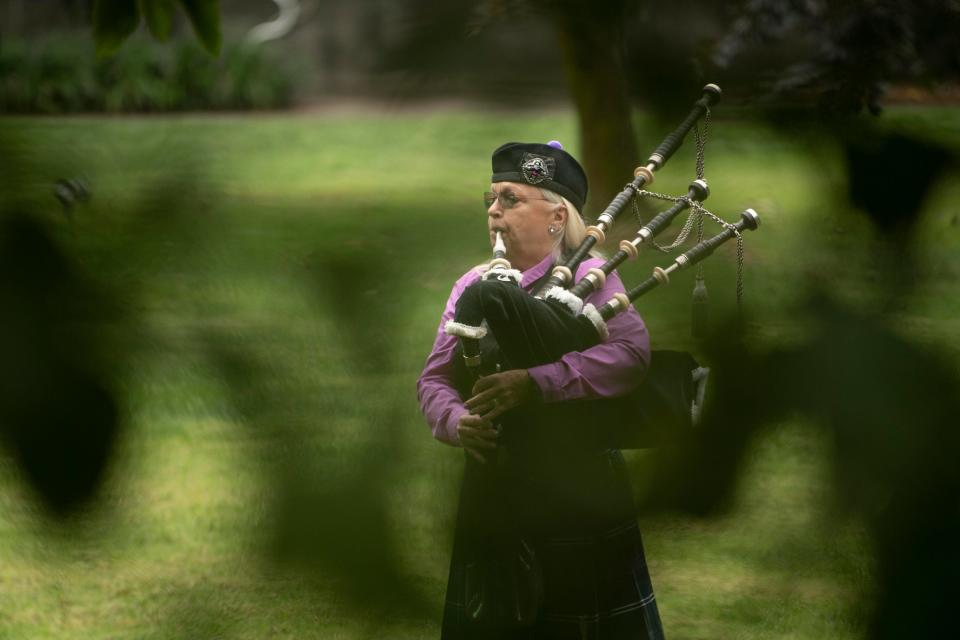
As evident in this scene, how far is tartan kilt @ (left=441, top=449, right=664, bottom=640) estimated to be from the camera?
3.31 feet

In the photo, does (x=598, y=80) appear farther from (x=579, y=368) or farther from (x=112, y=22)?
(x=579, y=368)

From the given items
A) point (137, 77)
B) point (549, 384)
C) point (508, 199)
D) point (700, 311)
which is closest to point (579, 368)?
point (549, 384)

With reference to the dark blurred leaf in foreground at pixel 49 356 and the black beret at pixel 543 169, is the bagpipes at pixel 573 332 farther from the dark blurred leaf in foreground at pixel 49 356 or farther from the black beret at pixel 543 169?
the dark blurred leaf in foreground at pixel 49 356

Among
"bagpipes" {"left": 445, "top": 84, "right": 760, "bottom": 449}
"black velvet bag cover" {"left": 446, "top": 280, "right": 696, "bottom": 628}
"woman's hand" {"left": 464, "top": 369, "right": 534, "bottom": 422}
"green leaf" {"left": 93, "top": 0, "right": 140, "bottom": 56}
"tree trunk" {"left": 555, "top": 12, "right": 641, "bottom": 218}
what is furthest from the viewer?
"woman's hand" {"left": 464, "top": 369, "right": 534, "bottom": 422}

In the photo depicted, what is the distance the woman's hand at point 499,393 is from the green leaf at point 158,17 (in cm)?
52

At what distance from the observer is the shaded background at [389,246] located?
2.04 ft

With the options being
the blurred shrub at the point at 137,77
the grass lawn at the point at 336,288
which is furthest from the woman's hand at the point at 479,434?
the blurred shrub at the point at 137,77

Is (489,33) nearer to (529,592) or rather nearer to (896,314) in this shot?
(896,314)

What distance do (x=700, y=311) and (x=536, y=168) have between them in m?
0.46

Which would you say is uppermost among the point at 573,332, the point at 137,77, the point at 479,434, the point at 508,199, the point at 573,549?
the point at 137,77

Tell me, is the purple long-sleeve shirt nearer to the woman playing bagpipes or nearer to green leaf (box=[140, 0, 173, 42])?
the woman playing bagpipes

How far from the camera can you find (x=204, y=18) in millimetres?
765

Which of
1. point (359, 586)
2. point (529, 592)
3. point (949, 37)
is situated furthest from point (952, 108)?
point (529, 592)

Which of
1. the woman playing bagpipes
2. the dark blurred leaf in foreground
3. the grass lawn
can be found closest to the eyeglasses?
the woman playing bagpipes
